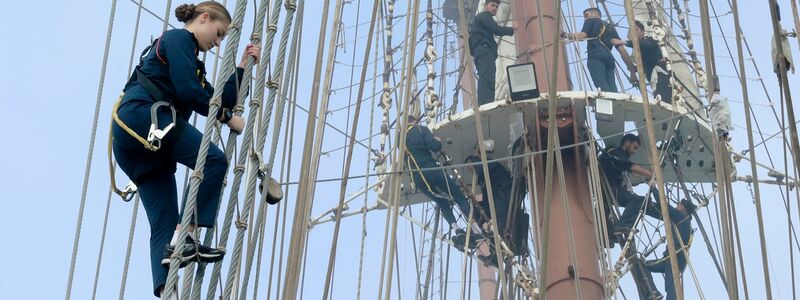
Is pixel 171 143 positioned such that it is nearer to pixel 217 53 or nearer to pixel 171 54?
pixel 171 54

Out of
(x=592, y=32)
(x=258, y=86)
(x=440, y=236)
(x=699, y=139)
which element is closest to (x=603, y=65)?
(x=592, y=32)

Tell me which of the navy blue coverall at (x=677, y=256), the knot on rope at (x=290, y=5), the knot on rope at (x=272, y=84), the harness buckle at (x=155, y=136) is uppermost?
the navy blue coverall at (x=677, y=256)

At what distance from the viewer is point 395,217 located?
7.30 meters

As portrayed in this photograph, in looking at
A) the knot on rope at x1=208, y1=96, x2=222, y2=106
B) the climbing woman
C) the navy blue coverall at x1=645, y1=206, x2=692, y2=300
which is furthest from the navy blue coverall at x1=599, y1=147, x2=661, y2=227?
the knot on rope at x1=208, y1=96, x2=222, y2=106

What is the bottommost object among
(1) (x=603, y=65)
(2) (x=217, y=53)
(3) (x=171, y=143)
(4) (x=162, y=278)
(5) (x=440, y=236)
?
(4) (x=162, y=278)

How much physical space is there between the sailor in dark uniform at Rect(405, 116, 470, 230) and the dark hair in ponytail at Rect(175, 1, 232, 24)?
5.85m

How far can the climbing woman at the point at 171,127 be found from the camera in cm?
420

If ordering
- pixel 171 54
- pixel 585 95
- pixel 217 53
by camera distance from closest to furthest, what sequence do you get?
1. pixel 171 54
2. pixel 217 53
3. pixel 585 95

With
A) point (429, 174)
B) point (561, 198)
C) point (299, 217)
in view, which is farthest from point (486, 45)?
point (299, 217)

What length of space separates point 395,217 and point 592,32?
11.9ft

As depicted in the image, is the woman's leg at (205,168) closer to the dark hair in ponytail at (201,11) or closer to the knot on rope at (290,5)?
the dark hair in ponytail at (201,11)

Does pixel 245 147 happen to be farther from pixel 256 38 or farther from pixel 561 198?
pixel 561 198

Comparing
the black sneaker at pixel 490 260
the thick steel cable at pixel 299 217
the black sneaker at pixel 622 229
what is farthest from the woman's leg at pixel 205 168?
the black sneaker at pixel 490 260

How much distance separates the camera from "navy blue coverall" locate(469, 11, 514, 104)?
1018 cm
